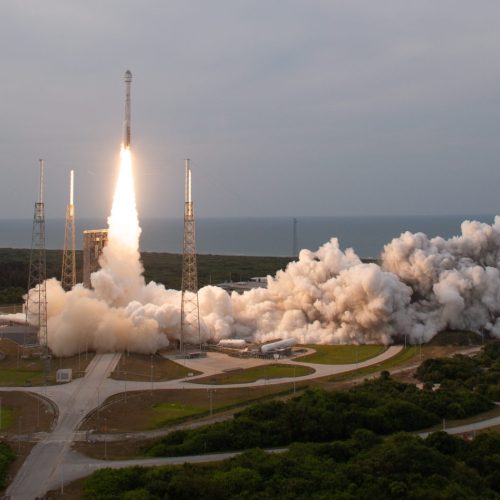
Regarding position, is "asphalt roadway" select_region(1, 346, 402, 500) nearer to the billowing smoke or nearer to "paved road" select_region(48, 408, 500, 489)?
"paved road" select_region(48, 408, 500, 489)

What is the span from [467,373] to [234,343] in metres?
16.3

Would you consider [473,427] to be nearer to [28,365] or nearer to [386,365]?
[386,365]

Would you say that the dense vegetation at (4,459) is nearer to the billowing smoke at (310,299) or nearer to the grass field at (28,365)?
the grass field at (28,365)

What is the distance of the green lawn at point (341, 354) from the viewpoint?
46594 mm

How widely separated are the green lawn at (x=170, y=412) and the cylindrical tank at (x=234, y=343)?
48.2ft

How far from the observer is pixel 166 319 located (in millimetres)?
49781

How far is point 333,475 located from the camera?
24.3m

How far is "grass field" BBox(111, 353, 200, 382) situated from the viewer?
135 feet

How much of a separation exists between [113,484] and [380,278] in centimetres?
3207

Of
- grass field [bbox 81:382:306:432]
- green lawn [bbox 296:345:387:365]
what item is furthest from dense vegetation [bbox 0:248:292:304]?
grass field [bbox 81:382:306:432]

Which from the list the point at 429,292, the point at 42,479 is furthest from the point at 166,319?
the point at 42,479

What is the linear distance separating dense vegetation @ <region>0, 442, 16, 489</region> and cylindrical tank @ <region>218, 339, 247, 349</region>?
2321cm

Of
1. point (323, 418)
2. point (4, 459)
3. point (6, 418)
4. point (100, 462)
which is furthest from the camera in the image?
point (6, 418)

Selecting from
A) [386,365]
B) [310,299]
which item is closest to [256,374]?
[386,365]
